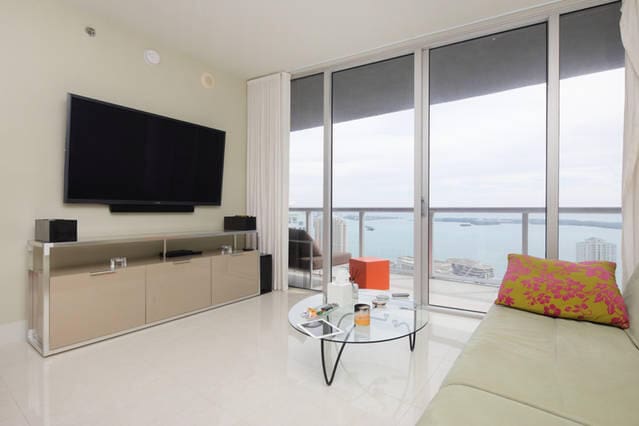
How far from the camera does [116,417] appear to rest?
1.58 metres

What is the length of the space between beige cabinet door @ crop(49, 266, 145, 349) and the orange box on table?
2.12 metres

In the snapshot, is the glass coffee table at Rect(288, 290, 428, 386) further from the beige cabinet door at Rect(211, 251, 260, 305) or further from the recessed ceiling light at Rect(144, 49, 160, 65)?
the recessed ceiling light at Rect(144, 49, 160, 65)

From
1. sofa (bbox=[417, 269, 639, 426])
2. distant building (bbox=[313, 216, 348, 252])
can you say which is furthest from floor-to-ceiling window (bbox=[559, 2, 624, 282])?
distant building (bbox=[313, 216, 348, 252])

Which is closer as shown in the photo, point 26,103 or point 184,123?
point 26,103

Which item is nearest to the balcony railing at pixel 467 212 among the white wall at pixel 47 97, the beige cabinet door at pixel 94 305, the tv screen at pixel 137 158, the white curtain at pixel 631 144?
the white curtain at pixel 631 144

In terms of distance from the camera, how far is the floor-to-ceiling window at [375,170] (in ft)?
11.6

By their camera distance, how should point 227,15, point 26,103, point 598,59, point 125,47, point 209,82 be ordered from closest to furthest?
1. point 26,103
2. point 598,59
3. point 227,15
4. point 125,47
5. point 209,82

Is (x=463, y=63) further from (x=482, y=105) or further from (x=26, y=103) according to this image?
(x=26, y=103)

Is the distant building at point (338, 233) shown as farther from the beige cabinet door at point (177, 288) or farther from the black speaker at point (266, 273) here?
the beige cabinet door at point (177, 288)

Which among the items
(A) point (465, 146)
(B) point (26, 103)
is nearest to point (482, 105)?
(A) point (465, 146)

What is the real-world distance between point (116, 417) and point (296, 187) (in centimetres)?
307

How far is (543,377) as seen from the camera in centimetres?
125

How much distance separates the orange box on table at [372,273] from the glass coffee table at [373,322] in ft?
3.55

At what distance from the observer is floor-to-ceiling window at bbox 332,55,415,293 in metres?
3.54
